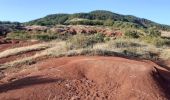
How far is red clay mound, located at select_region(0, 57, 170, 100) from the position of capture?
12664 millimetres

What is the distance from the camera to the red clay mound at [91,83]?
12.7 m

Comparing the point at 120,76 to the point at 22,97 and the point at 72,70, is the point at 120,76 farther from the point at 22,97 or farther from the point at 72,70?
the point at 22,97

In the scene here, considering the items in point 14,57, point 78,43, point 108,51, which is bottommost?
point 14,57

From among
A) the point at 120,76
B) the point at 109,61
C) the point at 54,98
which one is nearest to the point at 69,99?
the point at 54,98

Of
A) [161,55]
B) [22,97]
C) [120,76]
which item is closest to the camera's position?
[22,97]

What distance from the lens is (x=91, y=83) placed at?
45.1ft

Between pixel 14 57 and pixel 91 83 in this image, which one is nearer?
pixel 91 83

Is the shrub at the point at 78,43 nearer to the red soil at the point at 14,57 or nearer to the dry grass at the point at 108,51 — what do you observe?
the dry grass at the point at 108,51

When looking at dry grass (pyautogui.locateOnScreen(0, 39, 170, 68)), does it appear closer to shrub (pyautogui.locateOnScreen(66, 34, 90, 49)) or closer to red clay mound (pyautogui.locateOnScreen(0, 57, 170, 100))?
shrub (pyautogui.locateOnScreen(66, 34, 90, 49))

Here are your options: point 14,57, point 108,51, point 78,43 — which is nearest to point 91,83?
point 108,51

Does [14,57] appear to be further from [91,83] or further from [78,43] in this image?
[91,83]

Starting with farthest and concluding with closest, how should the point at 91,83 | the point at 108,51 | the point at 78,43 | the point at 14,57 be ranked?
the point at 78,43 → the point at 14,57 → the point at 108,51 → the point at 91,83

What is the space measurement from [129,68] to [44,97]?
3.45 meters

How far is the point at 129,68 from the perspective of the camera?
14641 mm
